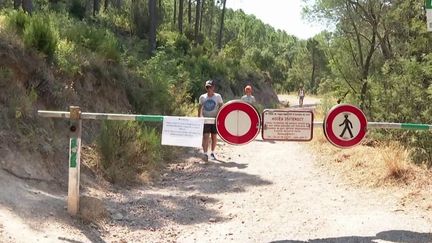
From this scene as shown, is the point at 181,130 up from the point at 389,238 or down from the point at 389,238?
up

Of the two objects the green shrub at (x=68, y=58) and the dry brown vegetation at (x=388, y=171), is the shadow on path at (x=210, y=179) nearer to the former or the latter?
the dry brown vegetation at (x=388, y=171)

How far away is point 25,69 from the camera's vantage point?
8.12 metres

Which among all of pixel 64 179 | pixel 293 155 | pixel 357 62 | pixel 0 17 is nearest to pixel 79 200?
pixel 64 179

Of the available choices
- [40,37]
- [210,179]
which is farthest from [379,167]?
[40,37]

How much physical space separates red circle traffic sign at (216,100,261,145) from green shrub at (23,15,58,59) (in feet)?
13.5

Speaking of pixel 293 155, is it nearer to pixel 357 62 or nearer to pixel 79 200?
pixel 79 200

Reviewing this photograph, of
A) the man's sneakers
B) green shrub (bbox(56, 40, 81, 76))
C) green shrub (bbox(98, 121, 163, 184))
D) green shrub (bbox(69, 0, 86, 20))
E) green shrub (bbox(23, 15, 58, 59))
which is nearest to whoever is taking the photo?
green shrub (bbox(98, 121, 163, 184))

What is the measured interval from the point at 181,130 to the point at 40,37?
12.8ft

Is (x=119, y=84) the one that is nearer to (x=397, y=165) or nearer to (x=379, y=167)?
(x=379, y=167)

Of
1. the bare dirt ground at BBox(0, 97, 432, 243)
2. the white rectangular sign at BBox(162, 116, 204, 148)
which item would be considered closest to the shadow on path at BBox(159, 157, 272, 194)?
the bare dirt ground at BBox(0, 97, 432, 243)

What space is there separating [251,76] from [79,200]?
32.0 metres

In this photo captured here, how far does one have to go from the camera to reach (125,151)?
8.55 m

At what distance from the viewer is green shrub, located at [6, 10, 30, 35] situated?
850 cm

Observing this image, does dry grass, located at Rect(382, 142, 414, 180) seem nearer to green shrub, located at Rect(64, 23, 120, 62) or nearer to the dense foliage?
the dense foliage
